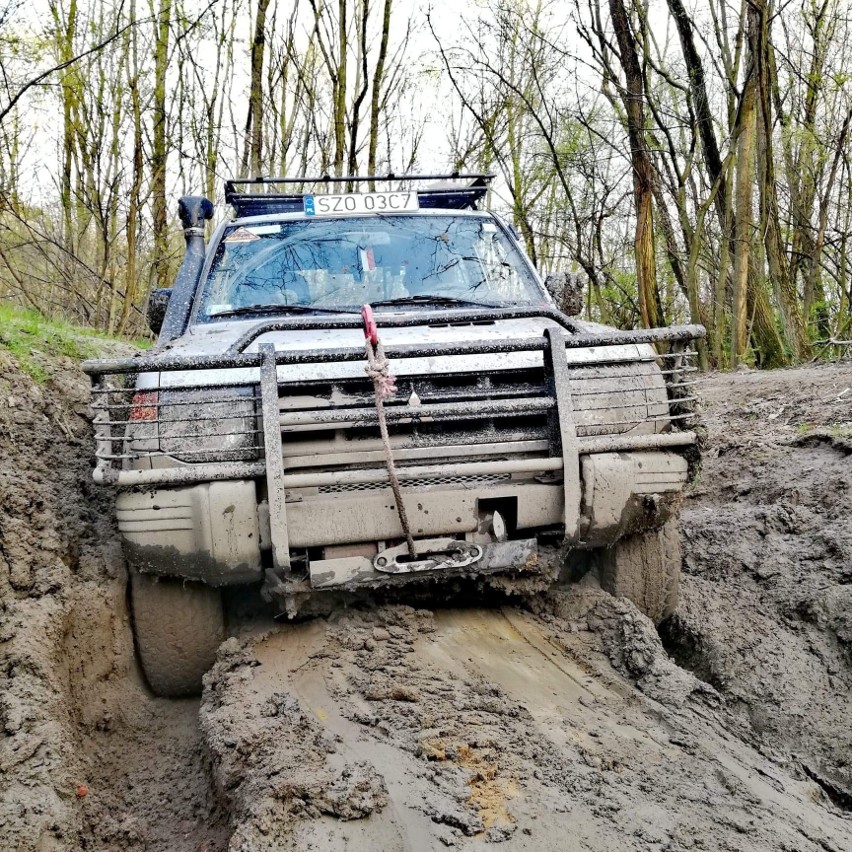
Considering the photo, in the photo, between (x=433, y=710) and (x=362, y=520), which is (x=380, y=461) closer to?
(x=362, y=520)

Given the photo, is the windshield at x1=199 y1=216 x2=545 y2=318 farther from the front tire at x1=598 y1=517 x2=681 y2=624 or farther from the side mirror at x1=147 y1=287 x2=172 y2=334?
the front tire at x1=598 y1=517 x2=681 y2=624

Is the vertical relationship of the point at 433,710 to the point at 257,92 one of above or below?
below

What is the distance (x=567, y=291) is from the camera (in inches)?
174

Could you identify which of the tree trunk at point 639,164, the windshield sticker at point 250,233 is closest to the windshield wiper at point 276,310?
the windshield sticker at point 250,233

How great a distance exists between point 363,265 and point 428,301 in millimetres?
500

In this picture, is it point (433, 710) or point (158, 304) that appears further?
point (158, 304)

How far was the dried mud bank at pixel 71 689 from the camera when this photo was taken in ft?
Result: 8.50

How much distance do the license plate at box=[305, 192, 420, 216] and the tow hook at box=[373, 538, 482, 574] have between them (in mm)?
2238

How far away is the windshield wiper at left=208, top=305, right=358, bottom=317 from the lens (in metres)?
3.97

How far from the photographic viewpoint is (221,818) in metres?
2.53

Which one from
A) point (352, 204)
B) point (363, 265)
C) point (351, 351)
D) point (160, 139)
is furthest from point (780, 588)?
point (160, 139)

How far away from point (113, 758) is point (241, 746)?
2.68ft

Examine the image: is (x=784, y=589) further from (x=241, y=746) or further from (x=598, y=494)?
(x=241, y=746)

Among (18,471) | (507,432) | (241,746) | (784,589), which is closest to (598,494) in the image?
(507,432)
